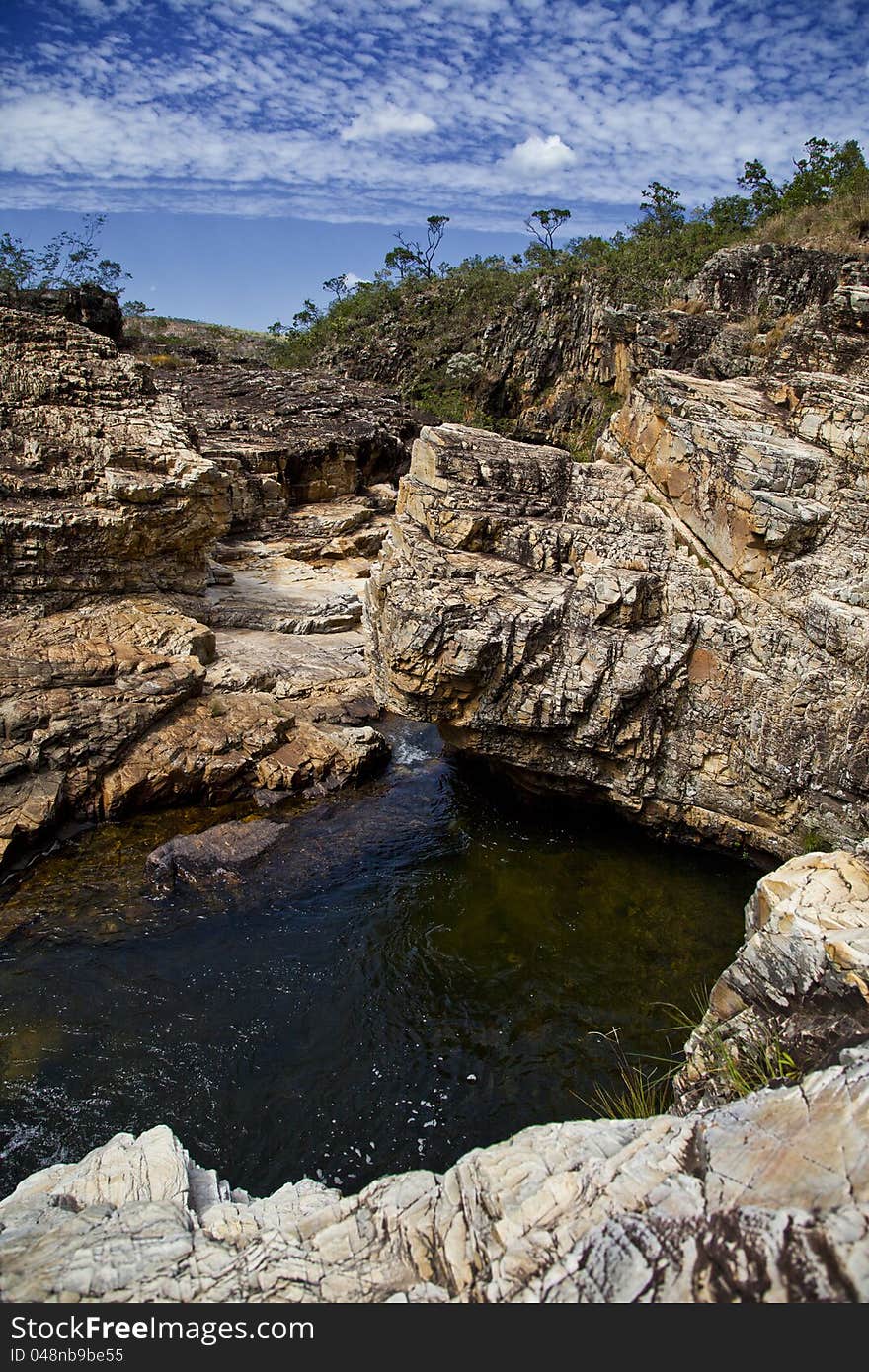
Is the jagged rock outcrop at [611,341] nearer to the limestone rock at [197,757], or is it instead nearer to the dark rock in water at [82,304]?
the limestone rock at [197,757]

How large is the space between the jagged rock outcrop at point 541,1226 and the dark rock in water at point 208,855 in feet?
22.2

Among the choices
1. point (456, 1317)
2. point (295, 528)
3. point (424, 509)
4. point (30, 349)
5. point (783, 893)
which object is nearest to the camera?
point (456, 1317)

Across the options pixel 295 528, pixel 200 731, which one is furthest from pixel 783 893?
pixel 295 528

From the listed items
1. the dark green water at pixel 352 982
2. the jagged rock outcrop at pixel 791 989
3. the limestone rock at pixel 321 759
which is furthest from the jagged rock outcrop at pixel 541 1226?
the limestone rock at pixel 321 759

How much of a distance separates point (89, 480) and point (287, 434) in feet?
50.7

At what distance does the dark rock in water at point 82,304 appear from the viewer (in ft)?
102

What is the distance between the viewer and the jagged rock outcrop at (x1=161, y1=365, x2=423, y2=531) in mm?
27922

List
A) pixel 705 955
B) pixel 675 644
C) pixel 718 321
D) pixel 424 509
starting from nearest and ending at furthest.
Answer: pixel 705 955, pixel 675 644, pixel 424 509, pixel 718 321

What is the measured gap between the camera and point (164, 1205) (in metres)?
5.06

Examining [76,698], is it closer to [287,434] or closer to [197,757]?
[197,757]

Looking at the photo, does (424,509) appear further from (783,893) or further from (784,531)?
(783,893)

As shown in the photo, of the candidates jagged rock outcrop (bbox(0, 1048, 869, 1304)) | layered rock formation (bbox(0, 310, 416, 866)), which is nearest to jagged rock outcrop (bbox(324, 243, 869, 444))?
layered rock formation (bbox(0, 310, 416, 866))

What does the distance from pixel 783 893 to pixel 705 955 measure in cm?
489

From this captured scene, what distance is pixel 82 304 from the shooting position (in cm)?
3241
